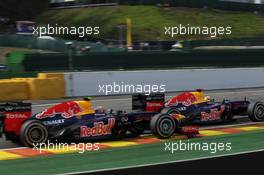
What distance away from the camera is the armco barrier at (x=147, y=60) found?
2269 centimetres

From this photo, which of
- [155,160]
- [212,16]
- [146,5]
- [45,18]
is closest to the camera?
[155,160]

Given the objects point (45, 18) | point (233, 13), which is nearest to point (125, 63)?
point (233, 13)

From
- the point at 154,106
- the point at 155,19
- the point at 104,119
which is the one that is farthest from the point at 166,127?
the point at 155,19

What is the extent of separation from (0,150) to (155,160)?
318 centimetres

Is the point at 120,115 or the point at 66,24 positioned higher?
the point at 66,24

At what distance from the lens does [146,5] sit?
217 feet

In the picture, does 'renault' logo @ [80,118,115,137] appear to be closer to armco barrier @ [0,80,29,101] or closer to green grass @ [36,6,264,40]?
armco barrier @ [0,80,29,101]

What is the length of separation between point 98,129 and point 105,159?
1.98 metres

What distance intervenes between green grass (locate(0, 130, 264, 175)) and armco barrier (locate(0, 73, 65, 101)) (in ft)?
33.2

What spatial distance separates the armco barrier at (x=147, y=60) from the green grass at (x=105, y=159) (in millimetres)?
13104

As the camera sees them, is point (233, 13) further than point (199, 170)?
Yes

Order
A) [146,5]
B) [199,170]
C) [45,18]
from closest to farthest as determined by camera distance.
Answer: [199,170]
[146,5]
[45,18]

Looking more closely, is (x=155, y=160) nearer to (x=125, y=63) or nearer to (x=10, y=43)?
(x=125, y=63)

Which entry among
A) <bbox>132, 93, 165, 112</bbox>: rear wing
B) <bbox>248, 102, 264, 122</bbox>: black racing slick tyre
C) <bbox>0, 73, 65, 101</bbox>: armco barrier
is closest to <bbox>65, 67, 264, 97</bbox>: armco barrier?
<bbox>0, 73, 65, 101</bbox>: armco barrier
